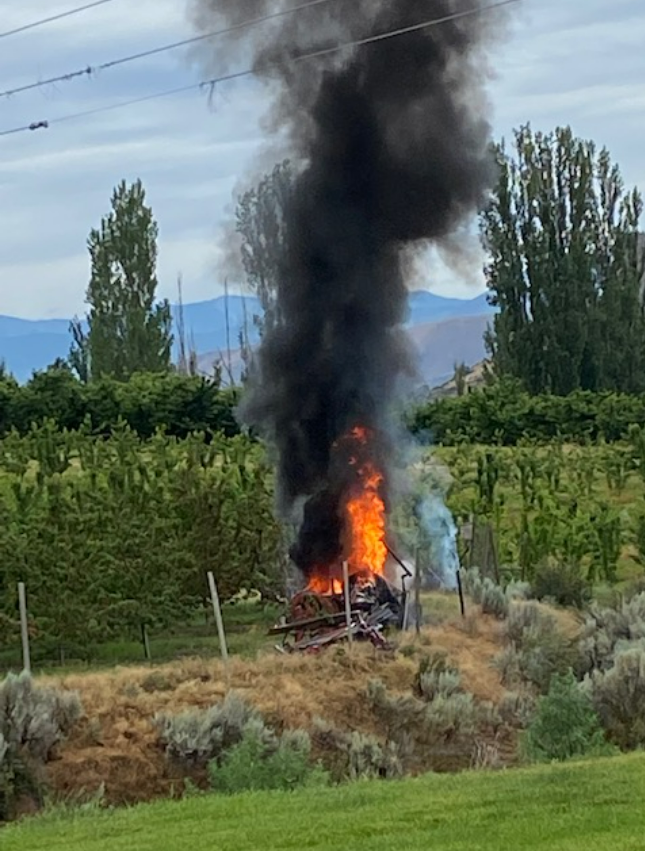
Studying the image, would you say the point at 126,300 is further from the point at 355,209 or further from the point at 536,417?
the point at 355,209

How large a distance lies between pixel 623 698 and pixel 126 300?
142 ft

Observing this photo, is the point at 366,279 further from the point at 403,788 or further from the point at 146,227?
the point at 146,227

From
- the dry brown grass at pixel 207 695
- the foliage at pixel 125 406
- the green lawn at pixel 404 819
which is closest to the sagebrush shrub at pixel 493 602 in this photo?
the dry brown grass at pixel 207 695

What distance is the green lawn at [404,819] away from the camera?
9023 mm

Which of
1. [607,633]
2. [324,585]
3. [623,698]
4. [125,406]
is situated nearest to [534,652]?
[607,633]

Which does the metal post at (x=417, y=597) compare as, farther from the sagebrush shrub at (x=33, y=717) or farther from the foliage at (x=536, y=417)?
the foliage at (x=536, y=417)

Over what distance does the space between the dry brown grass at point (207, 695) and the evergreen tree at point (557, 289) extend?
31588 mm

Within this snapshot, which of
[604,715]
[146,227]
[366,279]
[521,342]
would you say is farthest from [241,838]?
[146,227]

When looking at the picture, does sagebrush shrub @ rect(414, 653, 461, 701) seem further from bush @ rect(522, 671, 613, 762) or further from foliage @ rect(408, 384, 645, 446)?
foliage @ rect(408, 384, 645, 446)

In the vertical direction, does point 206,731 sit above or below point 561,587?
below

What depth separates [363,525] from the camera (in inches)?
844

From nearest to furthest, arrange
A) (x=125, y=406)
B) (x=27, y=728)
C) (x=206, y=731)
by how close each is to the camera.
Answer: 1. (x=27, y=728)
2. (x=206, y=731)
3. (x=125, y=406)

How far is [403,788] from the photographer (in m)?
11.1

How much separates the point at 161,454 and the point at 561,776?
20625 millimetres
